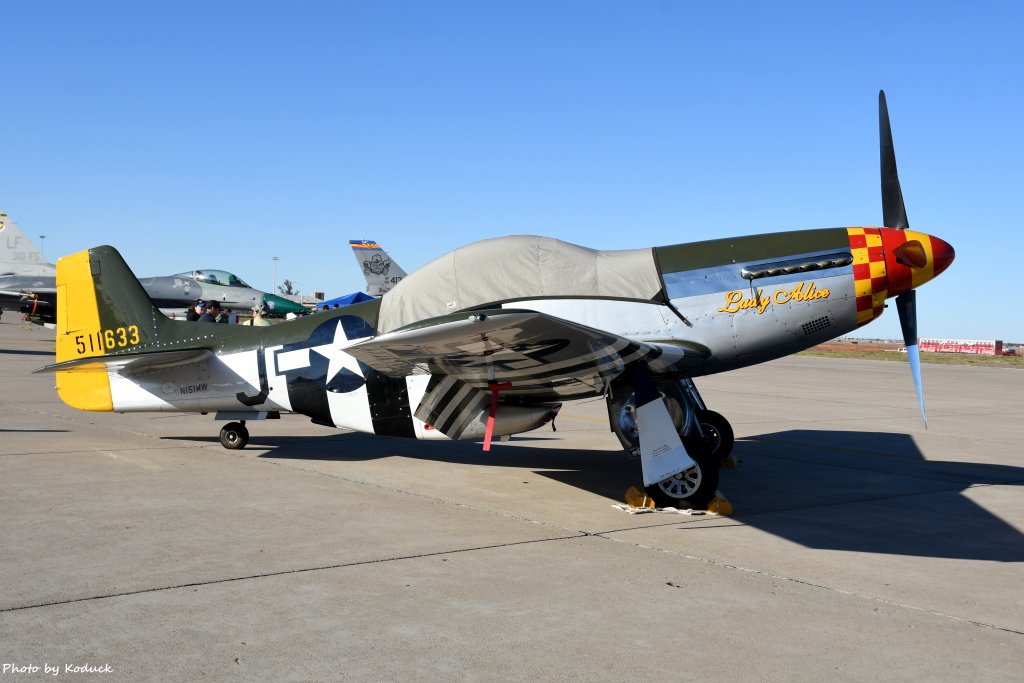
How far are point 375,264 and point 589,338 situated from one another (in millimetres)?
45029

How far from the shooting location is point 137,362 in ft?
30.5

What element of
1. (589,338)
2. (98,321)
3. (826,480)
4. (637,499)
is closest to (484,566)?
(589,338)

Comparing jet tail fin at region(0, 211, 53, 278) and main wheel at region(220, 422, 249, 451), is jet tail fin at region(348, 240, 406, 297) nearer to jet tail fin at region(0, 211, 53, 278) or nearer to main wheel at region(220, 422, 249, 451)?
jet tail fin at region(0, 211, 53, 278)

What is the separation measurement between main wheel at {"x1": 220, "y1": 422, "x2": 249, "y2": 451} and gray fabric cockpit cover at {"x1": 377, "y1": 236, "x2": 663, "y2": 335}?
10.1ft

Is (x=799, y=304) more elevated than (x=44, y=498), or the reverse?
(x=799, y=304)

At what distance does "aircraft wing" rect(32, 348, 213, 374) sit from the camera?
9.24 meters

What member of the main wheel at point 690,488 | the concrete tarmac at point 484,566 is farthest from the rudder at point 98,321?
the main wheel at point 690,488

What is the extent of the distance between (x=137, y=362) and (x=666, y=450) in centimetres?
586

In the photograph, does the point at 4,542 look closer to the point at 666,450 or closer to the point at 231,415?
the point at 231,415

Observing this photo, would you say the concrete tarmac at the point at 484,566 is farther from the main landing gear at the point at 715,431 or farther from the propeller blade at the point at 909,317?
the propeller blade at the point at 909,317

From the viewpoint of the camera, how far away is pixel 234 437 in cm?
993

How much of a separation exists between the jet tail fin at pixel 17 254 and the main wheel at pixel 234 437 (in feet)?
91.1

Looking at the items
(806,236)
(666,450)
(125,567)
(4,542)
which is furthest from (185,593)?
(806,236)

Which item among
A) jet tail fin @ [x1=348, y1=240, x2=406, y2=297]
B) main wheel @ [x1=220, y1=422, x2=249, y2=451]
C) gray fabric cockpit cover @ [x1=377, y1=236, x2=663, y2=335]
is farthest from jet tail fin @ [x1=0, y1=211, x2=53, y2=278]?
gray fabric cockpit cover @ [x1=377, y1=236, x2=663, y2=335]
